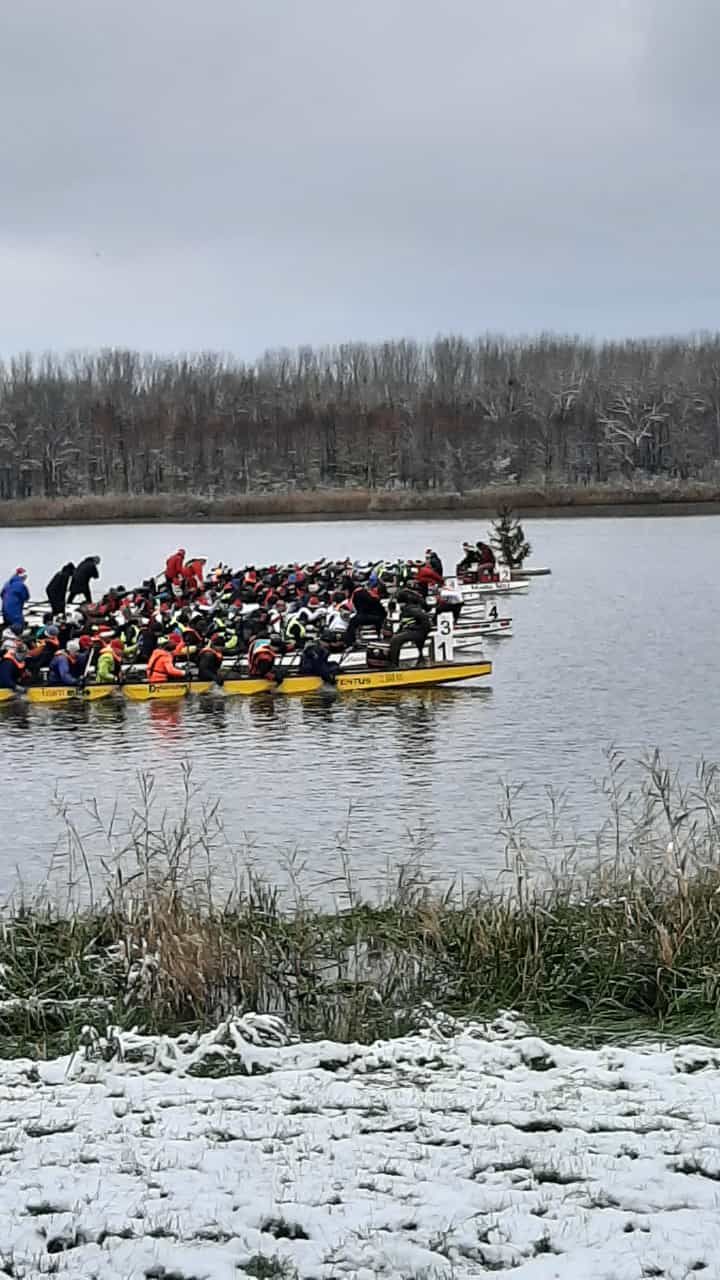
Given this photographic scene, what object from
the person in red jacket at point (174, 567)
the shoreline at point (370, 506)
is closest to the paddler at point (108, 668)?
the person in red jacket at point (174, 567)

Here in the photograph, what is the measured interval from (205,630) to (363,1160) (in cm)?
1828

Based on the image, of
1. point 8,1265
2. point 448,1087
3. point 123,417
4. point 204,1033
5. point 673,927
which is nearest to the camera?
point 8,1265

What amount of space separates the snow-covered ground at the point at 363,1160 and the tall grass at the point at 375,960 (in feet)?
1.78

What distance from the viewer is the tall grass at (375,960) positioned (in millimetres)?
7035

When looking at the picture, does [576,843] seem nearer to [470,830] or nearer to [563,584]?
[470,830]

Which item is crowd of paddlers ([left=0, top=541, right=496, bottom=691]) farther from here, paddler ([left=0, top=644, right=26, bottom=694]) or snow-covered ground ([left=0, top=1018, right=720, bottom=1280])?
snow-covered ground ([left=0, top=1018, right=720, bottom=1280])

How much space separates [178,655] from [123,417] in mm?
85106

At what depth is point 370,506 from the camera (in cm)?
7662

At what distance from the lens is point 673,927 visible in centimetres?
753

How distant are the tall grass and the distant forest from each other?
77.2 meters

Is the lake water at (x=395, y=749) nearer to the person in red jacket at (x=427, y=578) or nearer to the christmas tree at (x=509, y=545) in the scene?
the person in red jacket at (x=427, y=578)

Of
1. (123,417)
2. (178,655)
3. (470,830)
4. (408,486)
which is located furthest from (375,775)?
(123,417)

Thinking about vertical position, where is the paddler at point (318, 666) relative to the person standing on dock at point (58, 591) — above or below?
below

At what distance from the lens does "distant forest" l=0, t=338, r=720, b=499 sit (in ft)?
308
